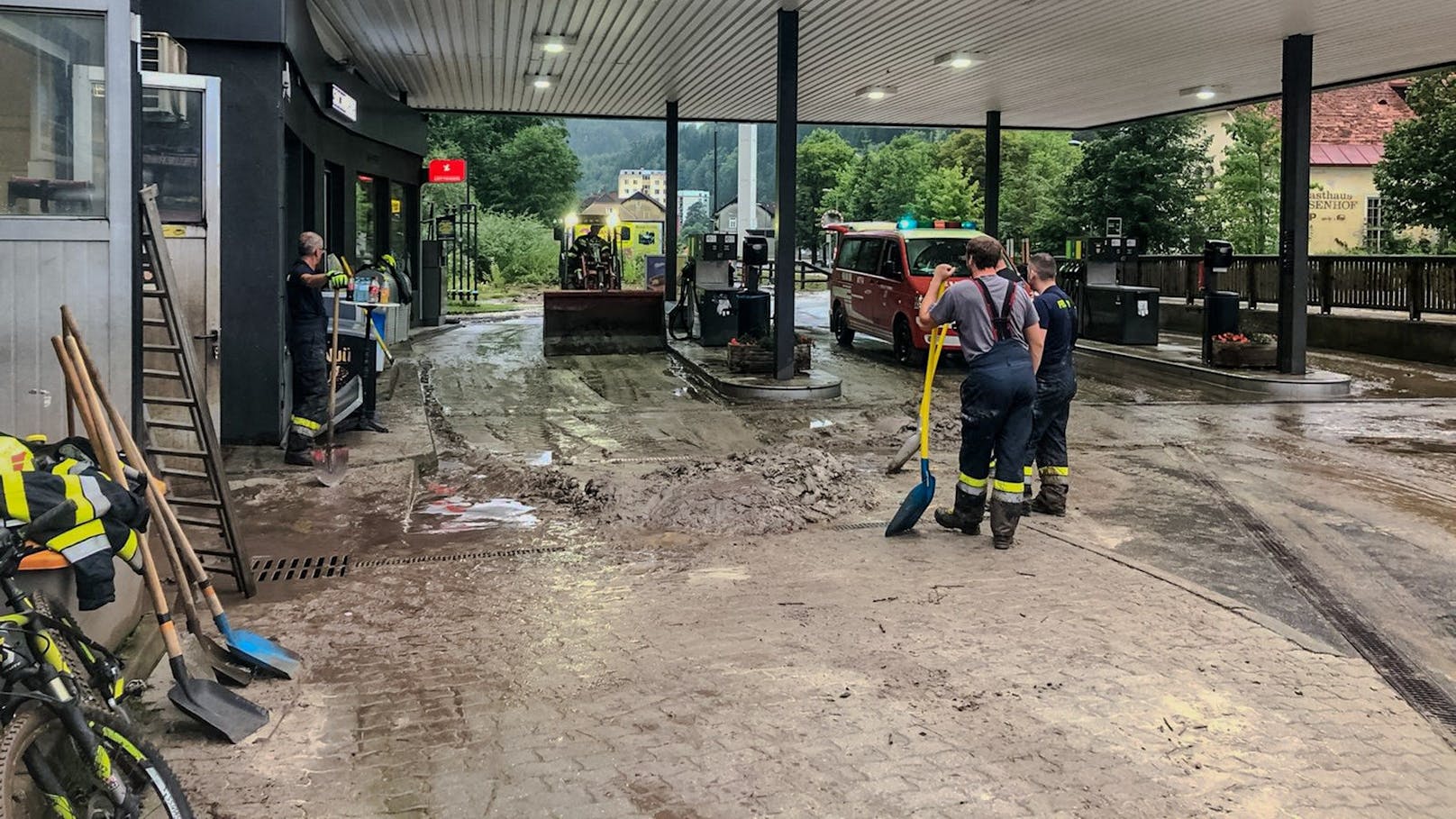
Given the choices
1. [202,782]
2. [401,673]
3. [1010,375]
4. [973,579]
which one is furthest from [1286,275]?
[202,782]

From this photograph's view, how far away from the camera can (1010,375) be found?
263 inches

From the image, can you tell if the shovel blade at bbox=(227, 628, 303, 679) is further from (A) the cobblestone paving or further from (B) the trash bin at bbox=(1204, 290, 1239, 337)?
(B) the trash bin at bbox=(1204, 290, 1239, 337)

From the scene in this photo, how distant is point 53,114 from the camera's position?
15.9 feet

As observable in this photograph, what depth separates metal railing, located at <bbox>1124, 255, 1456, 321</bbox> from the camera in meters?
17.6

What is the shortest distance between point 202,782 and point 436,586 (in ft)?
7.56

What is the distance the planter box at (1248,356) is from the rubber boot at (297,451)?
1142 cm

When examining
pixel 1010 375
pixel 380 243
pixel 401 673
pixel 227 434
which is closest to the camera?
pixel 401 673

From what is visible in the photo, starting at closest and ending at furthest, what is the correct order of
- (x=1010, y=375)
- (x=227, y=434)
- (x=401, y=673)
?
(x=401, y=673)
(x=1010, y=375)
(x=227, y=434)

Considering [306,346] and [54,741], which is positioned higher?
[306,346]

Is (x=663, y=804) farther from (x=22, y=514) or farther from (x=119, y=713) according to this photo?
(x=22, y=514)

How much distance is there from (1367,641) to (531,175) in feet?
191

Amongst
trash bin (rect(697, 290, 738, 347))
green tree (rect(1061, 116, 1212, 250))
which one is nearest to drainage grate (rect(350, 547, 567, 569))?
trash bin (rect(697, 290, 738, 347))

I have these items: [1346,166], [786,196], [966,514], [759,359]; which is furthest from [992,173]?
[1346,166]

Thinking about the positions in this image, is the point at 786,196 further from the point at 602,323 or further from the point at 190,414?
the point at 190,414
